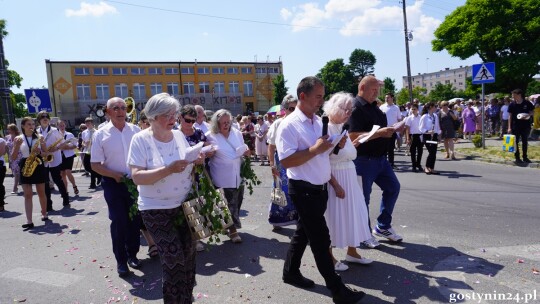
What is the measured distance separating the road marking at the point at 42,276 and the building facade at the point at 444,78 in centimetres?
11555

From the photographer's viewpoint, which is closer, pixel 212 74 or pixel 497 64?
pixel 497 64

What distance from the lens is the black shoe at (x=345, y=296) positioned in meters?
3.42

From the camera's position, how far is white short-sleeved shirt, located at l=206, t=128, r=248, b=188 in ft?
17.9

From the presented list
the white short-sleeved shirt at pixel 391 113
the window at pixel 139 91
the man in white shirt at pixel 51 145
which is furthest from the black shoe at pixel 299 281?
the window at pixel 139 91

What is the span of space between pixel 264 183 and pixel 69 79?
58.6 meters

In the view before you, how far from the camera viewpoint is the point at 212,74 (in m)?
66.5

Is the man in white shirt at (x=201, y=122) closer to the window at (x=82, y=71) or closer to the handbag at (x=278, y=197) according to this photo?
the handbag at (x=278, y=197)

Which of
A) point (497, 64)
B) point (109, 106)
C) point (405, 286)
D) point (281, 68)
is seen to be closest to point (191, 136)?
point (109, 106)

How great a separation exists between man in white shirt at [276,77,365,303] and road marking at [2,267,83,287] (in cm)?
288

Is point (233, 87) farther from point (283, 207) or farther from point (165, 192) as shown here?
point (165, 192)

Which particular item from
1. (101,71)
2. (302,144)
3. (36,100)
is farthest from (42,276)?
(101,71)

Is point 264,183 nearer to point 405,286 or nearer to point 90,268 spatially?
point 90,268

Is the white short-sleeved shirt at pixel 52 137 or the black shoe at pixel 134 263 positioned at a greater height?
the white short-sleeved shirt at pixel 52 137

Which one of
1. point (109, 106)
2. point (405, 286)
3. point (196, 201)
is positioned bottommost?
point (405, 286)
